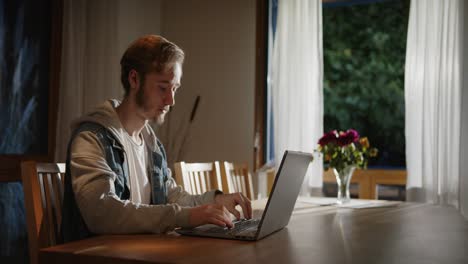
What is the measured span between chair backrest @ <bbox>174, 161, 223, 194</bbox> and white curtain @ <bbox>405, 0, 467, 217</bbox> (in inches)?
59.0

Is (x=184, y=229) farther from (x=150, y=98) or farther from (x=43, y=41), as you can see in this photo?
(x=43, y=41)

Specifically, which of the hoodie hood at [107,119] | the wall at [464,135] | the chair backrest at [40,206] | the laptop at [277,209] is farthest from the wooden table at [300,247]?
the wall at [464,135]

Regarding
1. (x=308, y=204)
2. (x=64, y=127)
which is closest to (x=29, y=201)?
(x=308, y=204)

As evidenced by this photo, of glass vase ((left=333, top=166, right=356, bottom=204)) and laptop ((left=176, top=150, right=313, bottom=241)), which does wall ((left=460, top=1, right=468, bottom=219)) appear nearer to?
glass vase ((left=333, top=166, right=356, bottom=204))

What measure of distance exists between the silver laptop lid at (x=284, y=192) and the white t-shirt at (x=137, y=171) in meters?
0.48

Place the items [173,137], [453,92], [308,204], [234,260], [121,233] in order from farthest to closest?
[173,137] → [453,92] → [308,204] → [121,233] → [234,260]

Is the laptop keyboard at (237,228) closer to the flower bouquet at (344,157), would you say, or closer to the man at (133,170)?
the man at (133,170)

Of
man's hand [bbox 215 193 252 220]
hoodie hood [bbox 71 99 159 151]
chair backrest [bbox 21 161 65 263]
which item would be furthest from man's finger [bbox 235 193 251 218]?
chair backrest [bbox 21 161 65 263]

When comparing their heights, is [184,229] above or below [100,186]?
below

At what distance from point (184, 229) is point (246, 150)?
255 centimetres

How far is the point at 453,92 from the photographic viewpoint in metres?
3.19

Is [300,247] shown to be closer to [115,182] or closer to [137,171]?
[115,182]

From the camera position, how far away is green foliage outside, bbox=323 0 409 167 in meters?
5.17

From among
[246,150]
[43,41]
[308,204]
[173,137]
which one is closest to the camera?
[308,204]
